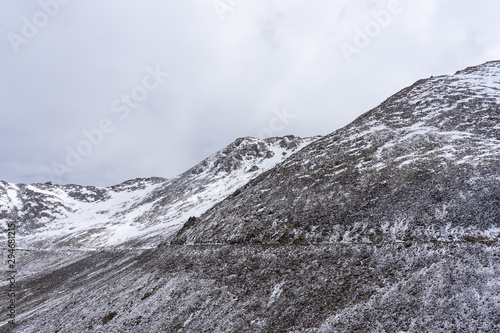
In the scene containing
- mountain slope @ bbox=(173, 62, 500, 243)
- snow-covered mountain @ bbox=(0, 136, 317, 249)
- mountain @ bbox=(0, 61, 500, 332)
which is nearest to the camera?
mountain @ bbox=(0, 61, 500, 332)

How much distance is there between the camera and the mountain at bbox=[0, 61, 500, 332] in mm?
14375

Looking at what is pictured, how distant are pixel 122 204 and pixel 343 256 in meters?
138

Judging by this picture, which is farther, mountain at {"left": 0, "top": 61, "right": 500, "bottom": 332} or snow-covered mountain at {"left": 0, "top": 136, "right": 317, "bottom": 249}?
snow-covered mountain at {"left": 0, "top": 136, "right": 317, "bottom": 249}

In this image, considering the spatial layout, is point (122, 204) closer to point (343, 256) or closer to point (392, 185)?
point (392, 185)

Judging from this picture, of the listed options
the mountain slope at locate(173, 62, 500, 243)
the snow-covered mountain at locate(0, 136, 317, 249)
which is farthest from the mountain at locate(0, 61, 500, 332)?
the snow-covered mountain at locate(0, 136, 317, 249)

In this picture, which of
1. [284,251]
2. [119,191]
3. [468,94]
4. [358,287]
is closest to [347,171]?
[284,251]

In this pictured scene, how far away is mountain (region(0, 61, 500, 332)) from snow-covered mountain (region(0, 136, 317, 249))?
46.0m

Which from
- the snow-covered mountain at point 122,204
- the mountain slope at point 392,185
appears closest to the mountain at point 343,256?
the mountain slope at point 392,185

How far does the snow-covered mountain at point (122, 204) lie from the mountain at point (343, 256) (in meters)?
46.0

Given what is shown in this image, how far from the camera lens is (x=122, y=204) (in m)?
136

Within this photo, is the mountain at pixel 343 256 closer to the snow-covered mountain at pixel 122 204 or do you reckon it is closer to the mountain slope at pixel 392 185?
the mountain slope at pixel 392 185

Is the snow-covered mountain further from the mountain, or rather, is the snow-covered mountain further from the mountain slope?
the mountain

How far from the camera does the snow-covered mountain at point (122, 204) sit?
85600mm

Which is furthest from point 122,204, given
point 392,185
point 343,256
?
point 343,256
